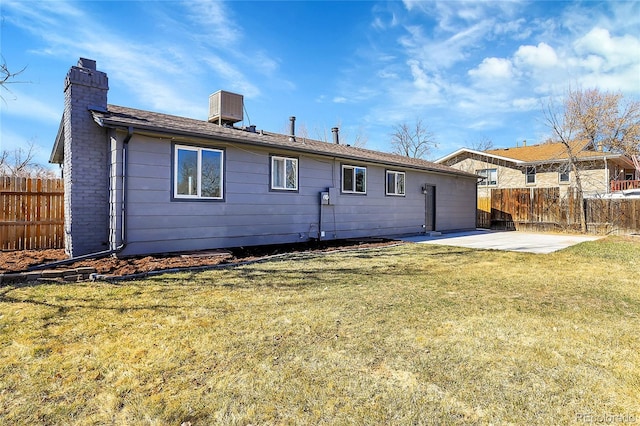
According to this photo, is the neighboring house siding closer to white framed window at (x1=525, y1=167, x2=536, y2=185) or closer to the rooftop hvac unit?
white framed window at (x1=525, y1=167, x2=536, y2=185)

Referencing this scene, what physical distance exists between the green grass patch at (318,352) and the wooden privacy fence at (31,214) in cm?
412

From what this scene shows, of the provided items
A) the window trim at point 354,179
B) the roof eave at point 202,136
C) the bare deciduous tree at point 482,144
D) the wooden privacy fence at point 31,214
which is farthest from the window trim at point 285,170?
the bare deciduous tree at point 482,144

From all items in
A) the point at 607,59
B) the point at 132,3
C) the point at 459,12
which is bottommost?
the point at 132,3

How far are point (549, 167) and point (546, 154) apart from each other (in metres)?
1.03

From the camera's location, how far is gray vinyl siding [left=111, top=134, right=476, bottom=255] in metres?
6.76

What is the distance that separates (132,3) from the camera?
8.42m

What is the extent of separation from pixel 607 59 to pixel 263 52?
17.4 meters

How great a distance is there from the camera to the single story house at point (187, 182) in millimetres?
6590

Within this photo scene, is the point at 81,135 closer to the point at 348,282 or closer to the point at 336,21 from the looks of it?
the point at 348,282

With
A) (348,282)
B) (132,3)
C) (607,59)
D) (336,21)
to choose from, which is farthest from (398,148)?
(348,282)

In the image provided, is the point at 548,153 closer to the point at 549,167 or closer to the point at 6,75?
the point at 549,167

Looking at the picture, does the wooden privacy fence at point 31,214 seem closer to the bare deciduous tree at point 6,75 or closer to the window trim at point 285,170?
the bare deciduous tree at point 6,75

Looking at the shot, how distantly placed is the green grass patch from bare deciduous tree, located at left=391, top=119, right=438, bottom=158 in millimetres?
28893

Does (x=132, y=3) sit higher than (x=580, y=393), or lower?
higher
